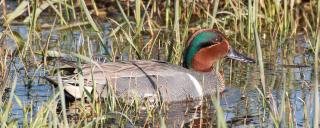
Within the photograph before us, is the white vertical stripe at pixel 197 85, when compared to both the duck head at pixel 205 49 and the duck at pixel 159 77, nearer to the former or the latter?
the duck at pixel 159 77

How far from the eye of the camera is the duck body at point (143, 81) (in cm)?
711

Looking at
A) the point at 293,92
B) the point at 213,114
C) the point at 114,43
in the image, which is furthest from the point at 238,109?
the point at 114,43

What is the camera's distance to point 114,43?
941cm

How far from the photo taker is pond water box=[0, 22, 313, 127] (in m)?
6.40

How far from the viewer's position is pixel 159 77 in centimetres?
739

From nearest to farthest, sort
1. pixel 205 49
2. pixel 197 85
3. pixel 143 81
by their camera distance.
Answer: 1. pixel 143 81
2. pixel 197 85
3. pixel 205 49

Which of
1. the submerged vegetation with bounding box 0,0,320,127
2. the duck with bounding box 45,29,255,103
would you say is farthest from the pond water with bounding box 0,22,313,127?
the duck with bounding box 45,29,255,103

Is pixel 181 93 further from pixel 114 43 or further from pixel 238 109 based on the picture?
pixel 114 43

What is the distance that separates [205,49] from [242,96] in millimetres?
756

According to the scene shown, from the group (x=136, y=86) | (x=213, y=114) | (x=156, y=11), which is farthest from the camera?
(x=156, y=11)

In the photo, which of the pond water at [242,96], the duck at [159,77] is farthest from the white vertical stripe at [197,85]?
the pond water at [242,96]

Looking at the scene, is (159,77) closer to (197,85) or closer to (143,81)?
(143,81)

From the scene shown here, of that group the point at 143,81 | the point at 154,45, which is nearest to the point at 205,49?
the point at 143,81

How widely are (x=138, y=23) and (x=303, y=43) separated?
197 cm
